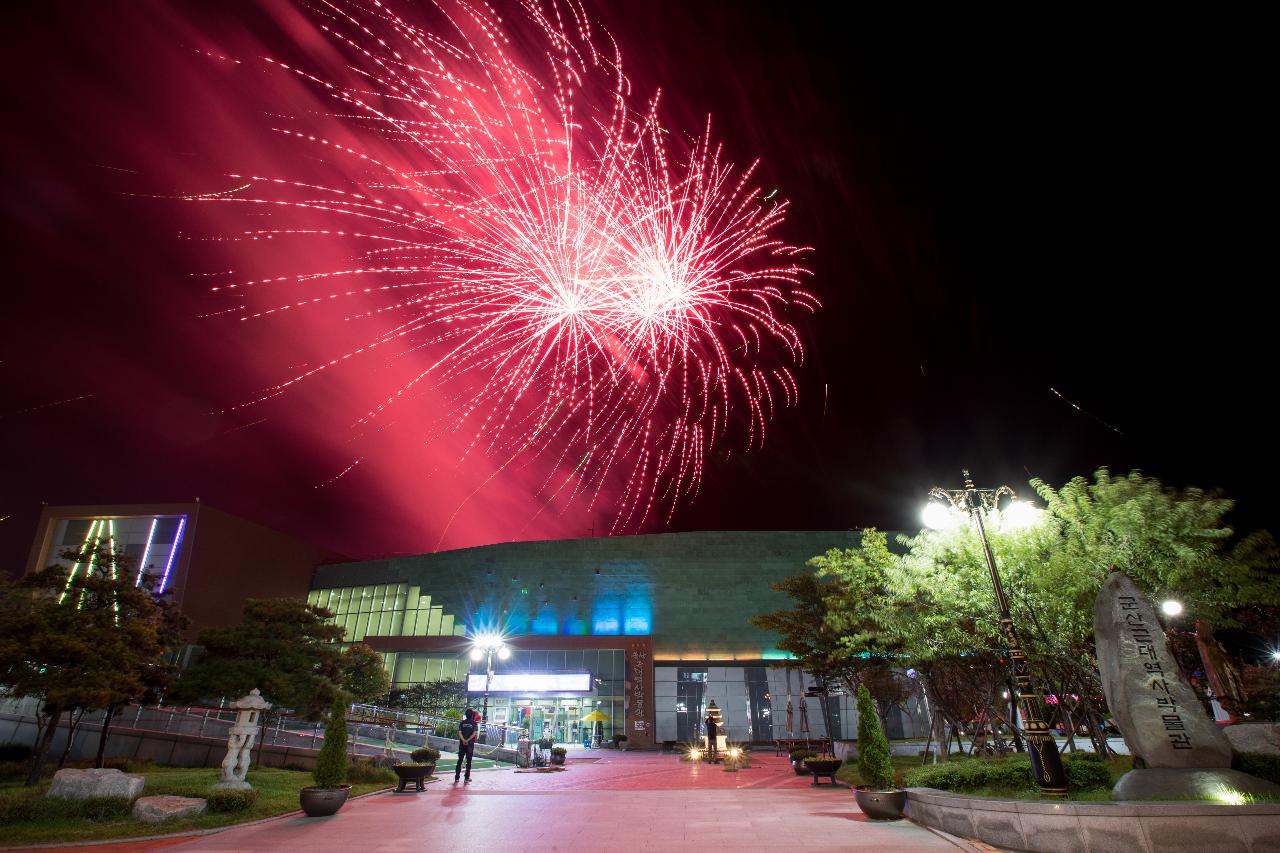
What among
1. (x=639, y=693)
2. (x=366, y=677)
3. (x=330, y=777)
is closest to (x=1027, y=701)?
(x=330, y=777)

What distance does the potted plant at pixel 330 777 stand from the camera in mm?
12938

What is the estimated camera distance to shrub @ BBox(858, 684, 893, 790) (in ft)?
42.2

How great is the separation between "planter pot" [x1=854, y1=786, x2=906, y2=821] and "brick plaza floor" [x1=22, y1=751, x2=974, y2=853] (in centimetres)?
18

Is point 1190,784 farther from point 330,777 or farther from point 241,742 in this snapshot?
point 241,742

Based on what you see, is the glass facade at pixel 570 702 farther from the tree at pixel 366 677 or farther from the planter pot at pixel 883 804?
the planter pot at pixel 883 804

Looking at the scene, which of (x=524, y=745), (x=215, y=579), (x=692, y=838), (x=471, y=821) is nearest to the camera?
(x=692, y=838)

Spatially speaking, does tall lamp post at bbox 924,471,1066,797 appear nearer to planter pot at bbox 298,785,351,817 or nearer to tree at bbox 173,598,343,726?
planter pot at bbox 298,785,351,817

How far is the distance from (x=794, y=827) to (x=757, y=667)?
39185 mm

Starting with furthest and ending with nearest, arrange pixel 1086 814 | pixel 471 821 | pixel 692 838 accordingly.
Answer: pixel 471 821
pixel 692 838
pixel 1086 814

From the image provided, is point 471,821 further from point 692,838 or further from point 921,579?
point 921,579

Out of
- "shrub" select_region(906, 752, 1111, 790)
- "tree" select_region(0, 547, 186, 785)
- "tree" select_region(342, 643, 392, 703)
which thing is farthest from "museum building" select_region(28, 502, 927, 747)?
"shrub" select_region(906, 752, 1111, 790)

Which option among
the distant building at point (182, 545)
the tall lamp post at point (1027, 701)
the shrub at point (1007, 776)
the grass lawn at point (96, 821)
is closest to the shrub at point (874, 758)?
the shrub at point (1007, 776)

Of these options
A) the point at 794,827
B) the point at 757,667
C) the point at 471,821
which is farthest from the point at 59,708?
the point at 757,667

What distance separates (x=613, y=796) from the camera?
16266 mm
